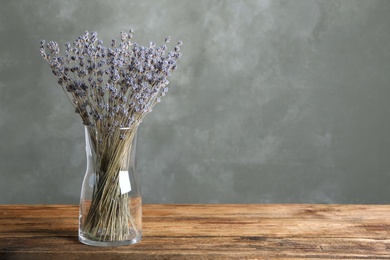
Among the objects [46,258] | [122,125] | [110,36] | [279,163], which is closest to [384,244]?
[122,125]

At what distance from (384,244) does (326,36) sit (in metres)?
2.27

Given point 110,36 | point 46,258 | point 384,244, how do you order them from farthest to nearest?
point 110,36 → point 384,244 → point 46,258

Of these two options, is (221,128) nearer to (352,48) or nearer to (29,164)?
(352,48)

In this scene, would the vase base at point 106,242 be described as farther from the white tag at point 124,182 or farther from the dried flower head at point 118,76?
the dried flower head at point 118,76

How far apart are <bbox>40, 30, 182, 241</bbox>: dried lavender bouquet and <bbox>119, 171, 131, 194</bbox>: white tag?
13 millimetres

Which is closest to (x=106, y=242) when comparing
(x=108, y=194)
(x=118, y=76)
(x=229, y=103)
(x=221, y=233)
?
(x=108, y=194)

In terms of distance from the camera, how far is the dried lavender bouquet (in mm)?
1531

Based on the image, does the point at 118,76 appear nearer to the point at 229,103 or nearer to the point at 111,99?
the point at 111,99

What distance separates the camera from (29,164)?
3.71 meters

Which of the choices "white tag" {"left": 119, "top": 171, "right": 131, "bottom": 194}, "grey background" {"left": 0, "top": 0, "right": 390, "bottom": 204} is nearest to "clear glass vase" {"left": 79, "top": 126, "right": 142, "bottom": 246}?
"white tag" {"left": 119, "top": 171, "right": 131, "bottom": 194}

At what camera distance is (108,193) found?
1.59m

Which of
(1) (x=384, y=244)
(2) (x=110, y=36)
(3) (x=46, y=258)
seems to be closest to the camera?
(3) (x=46, y=258)

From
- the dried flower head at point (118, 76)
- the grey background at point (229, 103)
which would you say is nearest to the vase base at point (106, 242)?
the dried flower head at point (118, 76)

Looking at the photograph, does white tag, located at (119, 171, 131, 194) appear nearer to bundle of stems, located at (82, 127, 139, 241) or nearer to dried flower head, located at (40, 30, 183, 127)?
bundle of stems, located at (82, 127, 139, 241)
